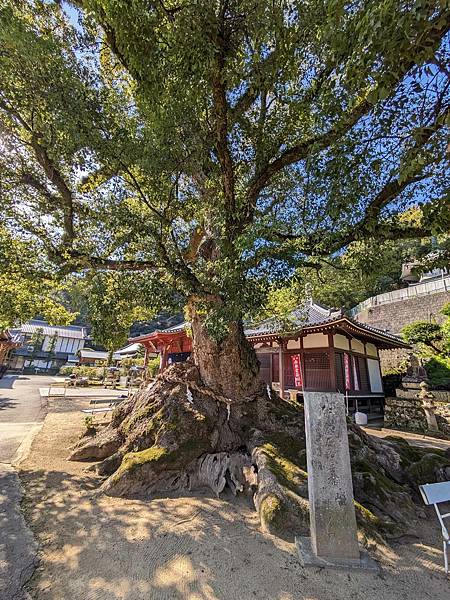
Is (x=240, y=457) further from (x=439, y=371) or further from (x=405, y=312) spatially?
(x=405, y=312)

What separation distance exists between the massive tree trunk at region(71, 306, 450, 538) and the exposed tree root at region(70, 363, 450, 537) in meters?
0.02

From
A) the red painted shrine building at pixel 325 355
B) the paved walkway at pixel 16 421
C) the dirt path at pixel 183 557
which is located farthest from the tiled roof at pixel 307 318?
the paved walkway at pixel 16 421

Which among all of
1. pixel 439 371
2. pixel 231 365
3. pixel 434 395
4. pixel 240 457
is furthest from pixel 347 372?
pixel 240 457

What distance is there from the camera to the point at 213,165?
5301 mm

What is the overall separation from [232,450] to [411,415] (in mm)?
9695

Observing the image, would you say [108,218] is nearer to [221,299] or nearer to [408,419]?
[221,299]

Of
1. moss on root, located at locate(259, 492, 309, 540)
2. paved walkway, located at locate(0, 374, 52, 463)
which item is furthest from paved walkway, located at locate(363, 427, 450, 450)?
paved walkway, located at locate(0, 374, 52, 463)

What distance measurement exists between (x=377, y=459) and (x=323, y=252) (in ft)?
13.6

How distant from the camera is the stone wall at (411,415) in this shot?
35.3 feet

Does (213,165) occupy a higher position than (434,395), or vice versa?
(213,165)

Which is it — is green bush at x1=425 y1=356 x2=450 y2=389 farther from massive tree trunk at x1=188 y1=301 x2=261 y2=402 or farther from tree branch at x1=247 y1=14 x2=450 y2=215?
tree branch at x1=247 y1=14 x2=450 y2=215

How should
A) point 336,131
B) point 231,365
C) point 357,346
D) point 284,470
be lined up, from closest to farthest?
point 336,131 < point 284,470 < point 231,365 < point 357,346

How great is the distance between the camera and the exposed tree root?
4031 millimetres

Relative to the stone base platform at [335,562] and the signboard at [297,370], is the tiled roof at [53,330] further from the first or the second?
the stone base platform at [335,562]
